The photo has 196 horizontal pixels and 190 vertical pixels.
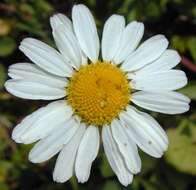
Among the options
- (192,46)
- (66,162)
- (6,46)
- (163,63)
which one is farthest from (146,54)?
(6,46)

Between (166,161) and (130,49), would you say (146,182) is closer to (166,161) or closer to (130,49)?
(166,161)

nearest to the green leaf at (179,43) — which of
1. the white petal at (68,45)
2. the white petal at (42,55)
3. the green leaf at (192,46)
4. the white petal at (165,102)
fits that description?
the green leaf at (192,46)

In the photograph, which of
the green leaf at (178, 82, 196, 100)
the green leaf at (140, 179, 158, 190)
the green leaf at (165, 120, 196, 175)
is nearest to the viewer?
the green leaf at (178, 82, 196, 100)

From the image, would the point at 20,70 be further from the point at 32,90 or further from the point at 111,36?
the point at 111,36

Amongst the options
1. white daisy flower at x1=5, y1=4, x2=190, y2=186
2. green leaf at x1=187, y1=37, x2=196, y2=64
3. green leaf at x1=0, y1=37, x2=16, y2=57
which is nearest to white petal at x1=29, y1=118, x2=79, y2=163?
white daisy flower at x1=5, y1=4, x2=190, y2=186

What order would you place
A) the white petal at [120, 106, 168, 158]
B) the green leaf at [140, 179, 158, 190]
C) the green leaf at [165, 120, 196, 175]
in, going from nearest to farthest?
the white petal at [120, 106, 168, 158], the green leaf at [165, 120, 196, 175], the green leaf at [140, 179, 158, 190]

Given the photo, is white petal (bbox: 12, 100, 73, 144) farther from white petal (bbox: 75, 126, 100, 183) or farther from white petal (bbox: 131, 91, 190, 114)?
white petal (bbox: 131, 91, 190, 114)

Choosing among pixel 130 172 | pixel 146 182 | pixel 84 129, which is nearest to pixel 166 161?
pixel 146 182
